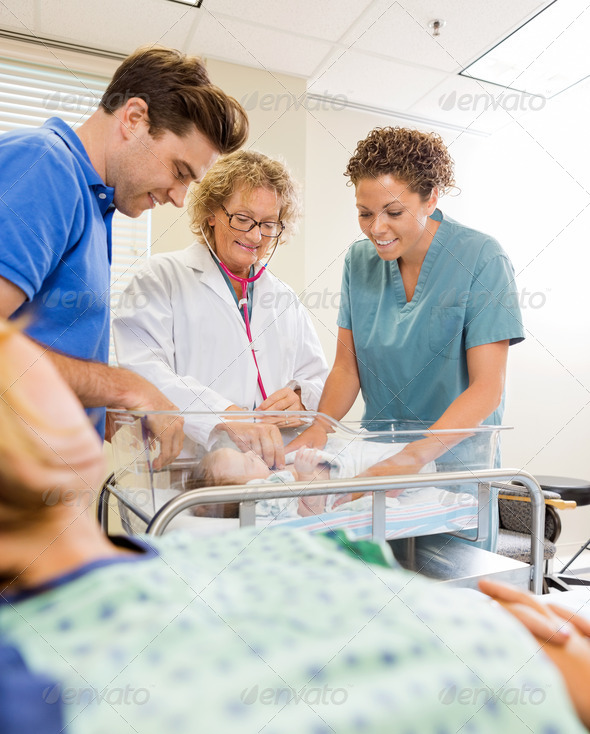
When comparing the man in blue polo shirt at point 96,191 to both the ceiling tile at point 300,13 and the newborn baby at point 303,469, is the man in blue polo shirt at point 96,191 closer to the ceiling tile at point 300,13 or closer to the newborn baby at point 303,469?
the newborn baby at point 303,469

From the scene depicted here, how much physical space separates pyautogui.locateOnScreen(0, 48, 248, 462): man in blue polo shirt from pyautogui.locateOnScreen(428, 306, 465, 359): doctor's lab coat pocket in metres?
0.38

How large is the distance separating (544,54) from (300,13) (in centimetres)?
78

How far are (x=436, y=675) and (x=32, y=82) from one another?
5.95 ft

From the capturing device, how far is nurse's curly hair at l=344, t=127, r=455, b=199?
0.74 meters

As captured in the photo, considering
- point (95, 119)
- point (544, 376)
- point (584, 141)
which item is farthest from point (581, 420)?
point (95, 119)

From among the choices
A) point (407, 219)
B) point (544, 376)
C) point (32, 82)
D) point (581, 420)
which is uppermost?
point (32, 82)

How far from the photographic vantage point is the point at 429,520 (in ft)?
1.66

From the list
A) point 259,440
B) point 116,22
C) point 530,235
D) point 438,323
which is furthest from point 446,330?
point 530,235

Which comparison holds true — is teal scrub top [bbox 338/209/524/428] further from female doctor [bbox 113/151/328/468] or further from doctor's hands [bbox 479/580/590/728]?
doctor's hands [bbox 479/580/590/728]

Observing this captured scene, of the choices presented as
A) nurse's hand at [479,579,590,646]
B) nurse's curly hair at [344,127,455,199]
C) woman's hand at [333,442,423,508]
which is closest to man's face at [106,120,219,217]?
nurse's curly hair at [344,127,455,199]

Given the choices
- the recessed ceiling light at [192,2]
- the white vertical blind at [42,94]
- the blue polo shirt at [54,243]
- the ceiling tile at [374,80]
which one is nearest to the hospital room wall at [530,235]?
the ceiling tile at [374,80]

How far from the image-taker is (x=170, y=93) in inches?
23.2

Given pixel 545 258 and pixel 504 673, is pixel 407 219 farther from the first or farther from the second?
pixel 545 258

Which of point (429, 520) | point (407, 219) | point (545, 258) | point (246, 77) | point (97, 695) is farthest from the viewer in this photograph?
point (545, 258)
